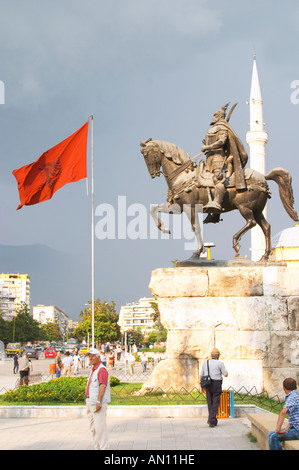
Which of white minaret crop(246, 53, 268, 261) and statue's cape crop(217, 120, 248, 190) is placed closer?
statue's cape crop(217, 120, 248, 190)

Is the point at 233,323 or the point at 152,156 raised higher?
the point at 152,156

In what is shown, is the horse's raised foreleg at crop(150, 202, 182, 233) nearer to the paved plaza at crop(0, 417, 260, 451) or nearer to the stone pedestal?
the stone pedestal

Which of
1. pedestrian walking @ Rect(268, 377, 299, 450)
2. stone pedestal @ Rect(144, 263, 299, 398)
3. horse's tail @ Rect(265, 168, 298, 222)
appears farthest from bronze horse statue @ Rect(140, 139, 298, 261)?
pedestrian walking @ Rect(268, 377, 299, 450)

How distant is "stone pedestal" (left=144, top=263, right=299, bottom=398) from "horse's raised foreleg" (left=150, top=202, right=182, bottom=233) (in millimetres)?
1191

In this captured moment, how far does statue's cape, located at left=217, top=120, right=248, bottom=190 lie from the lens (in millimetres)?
14383

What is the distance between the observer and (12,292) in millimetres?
159875

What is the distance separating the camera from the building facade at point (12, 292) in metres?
153

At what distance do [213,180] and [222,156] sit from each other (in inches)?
30.0

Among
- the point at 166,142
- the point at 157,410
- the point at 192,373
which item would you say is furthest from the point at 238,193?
the point at 157,410

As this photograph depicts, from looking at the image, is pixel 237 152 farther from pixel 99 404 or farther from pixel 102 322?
pixel 102 322

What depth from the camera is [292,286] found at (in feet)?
44.5

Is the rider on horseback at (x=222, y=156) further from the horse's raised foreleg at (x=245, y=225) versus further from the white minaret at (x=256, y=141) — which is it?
the white minaret at (x=256, y=141)

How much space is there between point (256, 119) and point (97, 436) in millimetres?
66852

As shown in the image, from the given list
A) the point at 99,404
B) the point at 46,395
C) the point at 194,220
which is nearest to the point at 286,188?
the point at 194,220
